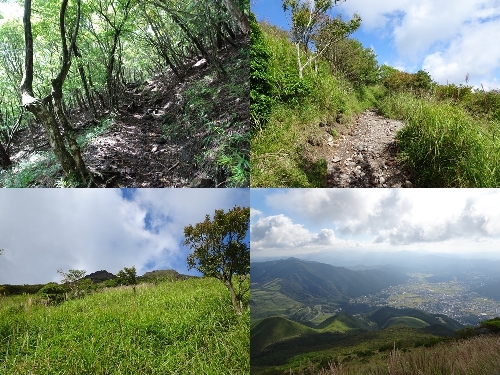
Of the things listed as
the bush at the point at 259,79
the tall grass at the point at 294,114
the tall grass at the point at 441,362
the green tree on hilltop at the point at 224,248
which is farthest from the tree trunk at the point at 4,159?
the tall grass at the point at 441,362

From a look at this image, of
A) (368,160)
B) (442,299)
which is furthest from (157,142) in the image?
(442,299)

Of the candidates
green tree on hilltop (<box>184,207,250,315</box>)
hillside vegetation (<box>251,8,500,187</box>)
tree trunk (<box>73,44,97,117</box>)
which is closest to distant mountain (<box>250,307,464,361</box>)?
green tree on hilltop (<box>184,207,250,315</box>)

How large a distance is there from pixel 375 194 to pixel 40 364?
14.0 ft

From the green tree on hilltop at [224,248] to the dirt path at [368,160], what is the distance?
1.42 metres

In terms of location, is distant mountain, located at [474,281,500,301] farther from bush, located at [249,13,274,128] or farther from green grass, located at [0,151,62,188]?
green grass, located at [0,151,62,188]

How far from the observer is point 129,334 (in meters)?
3.59

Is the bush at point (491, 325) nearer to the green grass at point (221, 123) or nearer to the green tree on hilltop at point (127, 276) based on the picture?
the green grass at point (221, 123)

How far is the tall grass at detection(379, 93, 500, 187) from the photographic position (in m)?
4.25

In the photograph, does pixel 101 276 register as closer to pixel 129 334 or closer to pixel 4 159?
pixel 129 334

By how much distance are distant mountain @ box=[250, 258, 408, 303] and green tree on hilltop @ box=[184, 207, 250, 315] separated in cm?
22

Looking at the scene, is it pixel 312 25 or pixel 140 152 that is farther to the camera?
pixel 312 25

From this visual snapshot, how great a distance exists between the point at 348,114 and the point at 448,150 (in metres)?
2.20

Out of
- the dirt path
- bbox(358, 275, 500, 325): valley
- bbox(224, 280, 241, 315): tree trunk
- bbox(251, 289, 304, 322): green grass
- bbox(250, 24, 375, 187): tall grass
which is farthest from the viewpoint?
the dirt path

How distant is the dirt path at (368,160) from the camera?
446 cm
